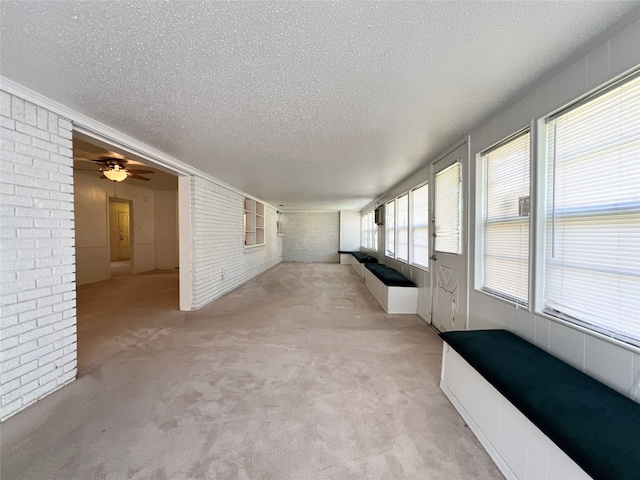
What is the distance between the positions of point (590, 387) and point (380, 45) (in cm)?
213

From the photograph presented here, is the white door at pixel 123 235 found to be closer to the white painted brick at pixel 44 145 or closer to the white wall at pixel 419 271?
the white painted brick at pixel 44 145

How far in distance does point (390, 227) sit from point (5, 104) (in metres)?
6.27

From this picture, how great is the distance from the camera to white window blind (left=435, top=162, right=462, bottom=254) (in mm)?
3025

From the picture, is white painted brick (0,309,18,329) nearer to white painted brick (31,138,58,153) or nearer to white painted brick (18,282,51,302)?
white painted brick (18,282,51,302)

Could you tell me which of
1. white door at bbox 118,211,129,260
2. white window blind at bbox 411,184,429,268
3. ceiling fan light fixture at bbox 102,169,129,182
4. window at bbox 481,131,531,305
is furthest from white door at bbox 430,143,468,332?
white door at bbox 118,211,129,260

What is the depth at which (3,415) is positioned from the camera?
180cm

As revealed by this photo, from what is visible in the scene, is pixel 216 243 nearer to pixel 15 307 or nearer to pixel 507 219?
pixel 15 307

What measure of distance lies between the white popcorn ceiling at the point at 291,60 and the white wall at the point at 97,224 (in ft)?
17.2

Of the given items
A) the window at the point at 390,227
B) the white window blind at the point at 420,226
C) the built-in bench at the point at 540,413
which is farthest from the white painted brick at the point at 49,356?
the window at the point at 390,227

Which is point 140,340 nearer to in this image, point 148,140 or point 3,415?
point 3,415

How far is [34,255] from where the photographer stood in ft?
6.62

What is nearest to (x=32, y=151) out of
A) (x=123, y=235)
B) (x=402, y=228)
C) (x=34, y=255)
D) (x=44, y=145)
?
(x=44, y=145)

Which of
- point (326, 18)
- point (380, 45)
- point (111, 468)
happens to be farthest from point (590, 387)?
point (111, 468)

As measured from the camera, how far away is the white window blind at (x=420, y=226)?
4.22 meters
